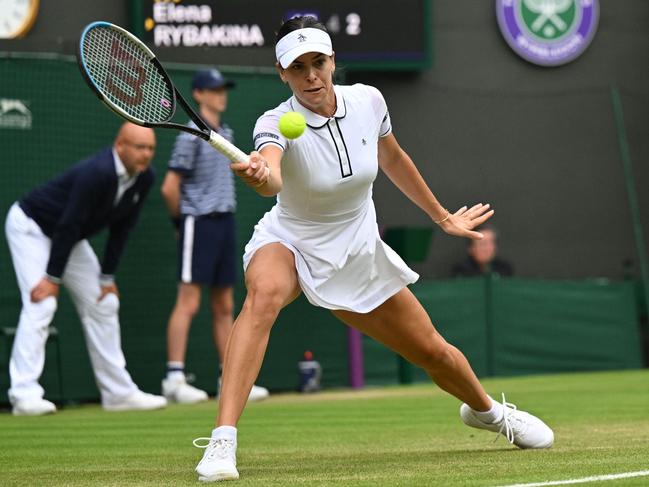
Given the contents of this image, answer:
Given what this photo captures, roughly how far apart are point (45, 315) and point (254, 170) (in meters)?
4.62

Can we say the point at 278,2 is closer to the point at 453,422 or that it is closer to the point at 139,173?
the point at 139,173

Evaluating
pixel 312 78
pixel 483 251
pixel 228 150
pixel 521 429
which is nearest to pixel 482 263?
pixel 483 251

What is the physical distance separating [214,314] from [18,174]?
5.73ft

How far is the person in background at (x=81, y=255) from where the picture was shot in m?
8.93

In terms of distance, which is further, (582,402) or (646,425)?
(582,402)

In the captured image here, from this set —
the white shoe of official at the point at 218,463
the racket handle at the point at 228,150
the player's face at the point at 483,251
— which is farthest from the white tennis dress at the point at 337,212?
the player's face at the point at 483,251

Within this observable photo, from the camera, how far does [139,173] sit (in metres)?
9.16

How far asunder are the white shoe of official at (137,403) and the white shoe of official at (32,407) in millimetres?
550

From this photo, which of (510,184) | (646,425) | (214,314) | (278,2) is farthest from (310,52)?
(510,184)

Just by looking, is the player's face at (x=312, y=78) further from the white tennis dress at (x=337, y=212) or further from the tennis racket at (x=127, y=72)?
the tennis racket at (x=127, y=72)

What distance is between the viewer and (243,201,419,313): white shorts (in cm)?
550

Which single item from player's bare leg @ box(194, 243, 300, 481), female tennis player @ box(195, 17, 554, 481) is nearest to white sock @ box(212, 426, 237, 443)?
player's bare leg @ box(194, 243, 300, 481)

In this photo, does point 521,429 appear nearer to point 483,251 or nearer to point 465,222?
point 465,222

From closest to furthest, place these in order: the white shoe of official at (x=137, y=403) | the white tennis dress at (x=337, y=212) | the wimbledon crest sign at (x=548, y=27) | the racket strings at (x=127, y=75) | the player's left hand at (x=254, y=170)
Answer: the player's left hand at (x=254, y=170)
the white tennis dress at (x=337, y=212)
the racket strings at (x=127, y=75)
the white shoe of official at (x=137, y=403)
the wimbledon crest sign at (x=548, y=27)
